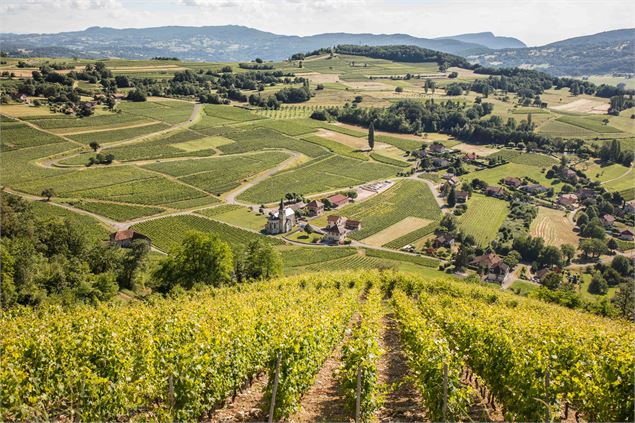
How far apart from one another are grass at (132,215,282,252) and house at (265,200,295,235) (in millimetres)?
3534

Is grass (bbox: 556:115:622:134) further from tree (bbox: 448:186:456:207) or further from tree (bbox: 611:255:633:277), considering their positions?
tree (bbox: 611:255:633:277)

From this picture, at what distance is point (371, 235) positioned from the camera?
267ft

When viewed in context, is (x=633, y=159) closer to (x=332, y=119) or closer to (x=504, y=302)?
(x=332, y=119)

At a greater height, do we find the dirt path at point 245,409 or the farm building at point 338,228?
the dirt path at point 245,409

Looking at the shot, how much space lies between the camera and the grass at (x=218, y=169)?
9506 centimetres

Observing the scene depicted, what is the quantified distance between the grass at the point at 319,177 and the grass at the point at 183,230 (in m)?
15.6

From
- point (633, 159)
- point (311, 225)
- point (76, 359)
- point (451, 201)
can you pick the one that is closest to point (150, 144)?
point (311, 225)

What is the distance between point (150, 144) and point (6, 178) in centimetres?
3626

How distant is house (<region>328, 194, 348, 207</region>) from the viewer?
307 ft

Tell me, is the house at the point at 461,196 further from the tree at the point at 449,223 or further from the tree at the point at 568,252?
the tree at the point at 568,252

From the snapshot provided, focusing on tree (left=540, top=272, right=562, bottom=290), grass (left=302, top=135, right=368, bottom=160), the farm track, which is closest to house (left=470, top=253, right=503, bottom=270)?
tree (left=540, top=272, right=562, bottom=290)

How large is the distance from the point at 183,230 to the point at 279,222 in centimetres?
1652

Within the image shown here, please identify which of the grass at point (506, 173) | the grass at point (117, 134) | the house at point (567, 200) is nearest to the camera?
the house at point (567, 200)

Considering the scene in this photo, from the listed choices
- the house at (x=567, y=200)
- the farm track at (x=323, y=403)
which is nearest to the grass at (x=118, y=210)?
the farm track at (x=323, y=403)
